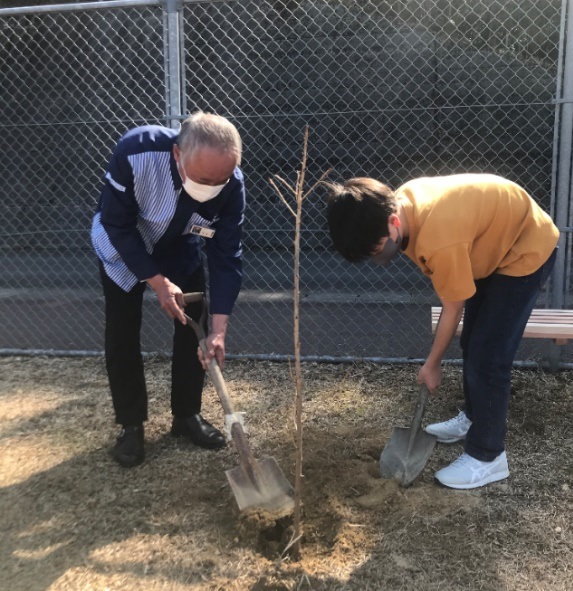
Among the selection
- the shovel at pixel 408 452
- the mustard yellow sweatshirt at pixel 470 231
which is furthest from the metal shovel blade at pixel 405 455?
the mustard yellow sweatshirt at pixel 470 231

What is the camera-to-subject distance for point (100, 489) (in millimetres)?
2736

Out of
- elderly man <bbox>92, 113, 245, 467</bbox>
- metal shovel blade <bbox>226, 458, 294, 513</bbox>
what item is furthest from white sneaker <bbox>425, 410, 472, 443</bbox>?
elderly man <bbox>92, 113, 245, 467</bbox>

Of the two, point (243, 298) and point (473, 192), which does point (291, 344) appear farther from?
point (473, 192)

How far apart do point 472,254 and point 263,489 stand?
3.91ft

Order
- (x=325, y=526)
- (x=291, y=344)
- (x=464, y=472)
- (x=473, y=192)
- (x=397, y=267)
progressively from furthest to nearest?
(x=397, y=267)
(x=291, y=344)
(x=464, y=472)
(x=325, y=526)
(x=473, y=192)

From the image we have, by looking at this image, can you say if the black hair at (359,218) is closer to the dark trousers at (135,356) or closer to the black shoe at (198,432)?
the dark trousers at (135,356)

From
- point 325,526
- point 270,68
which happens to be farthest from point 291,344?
point 270,68

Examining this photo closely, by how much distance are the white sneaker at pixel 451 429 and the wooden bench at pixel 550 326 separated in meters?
0.44

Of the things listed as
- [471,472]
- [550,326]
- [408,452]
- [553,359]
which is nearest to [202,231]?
[408,452]

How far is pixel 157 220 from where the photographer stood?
263 cm

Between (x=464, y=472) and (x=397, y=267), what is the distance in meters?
5.53

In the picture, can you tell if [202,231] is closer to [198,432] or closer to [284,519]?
[198,432]

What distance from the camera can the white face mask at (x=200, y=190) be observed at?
247cm

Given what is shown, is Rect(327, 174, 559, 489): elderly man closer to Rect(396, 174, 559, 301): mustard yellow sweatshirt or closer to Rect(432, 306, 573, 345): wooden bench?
Rect(396, 174, 559, 301): mustard yellow sweatshirt
